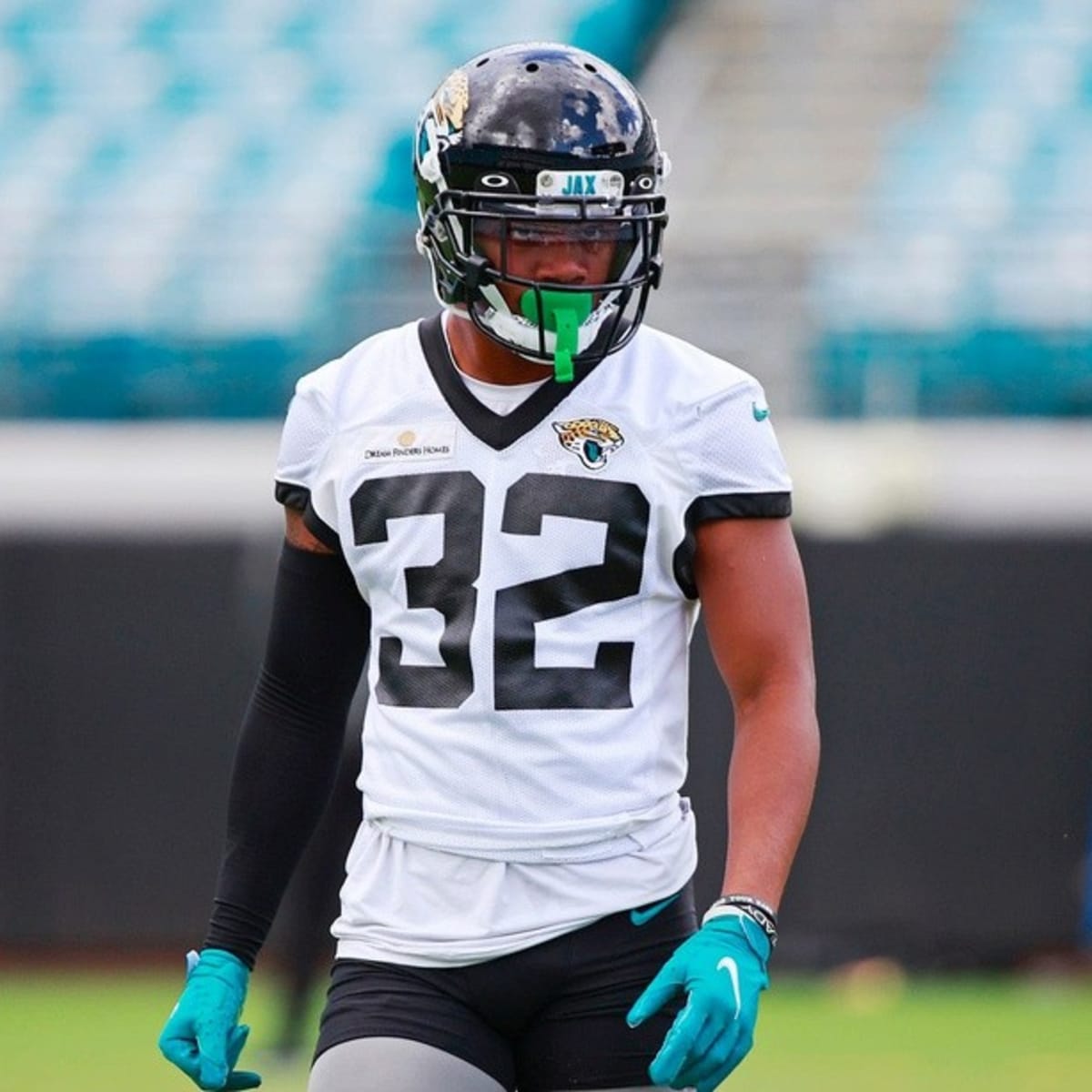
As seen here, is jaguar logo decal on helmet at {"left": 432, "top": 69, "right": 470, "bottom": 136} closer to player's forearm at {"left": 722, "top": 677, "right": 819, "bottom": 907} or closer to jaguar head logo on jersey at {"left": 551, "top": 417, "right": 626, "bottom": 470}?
jaguar head logo on jersey at {"left": 551, "top": 417, "right": 626, "bottom": 470}

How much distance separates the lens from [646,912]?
10.4 feet

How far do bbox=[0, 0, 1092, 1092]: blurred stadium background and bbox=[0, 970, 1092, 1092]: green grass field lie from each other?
32 mm

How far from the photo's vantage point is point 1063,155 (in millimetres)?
11422

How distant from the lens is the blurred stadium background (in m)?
8.87

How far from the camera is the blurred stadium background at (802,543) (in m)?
8.87

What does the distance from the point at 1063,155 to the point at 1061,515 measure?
308 centimetres

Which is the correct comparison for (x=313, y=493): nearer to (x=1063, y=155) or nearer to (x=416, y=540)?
(x=416, y=540)

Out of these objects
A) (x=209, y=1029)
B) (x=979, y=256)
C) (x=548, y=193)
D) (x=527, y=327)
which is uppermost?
(x=548, y=193)

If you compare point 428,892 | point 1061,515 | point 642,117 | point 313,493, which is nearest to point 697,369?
point 642,117

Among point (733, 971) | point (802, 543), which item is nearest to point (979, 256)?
point (802, 543)

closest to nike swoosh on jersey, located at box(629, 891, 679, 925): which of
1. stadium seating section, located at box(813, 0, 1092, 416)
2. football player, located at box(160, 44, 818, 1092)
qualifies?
football player, located at box(160, 44, 818, 1092)

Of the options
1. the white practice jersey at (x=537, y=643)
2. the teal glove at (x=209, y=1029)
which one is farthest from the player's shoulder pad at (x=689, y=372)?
the teal glove at (x=209, y=1029)

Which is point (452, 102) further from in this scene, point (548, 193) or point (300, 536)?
point (300, 536)

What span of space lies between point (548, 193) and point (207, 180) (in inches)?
338
